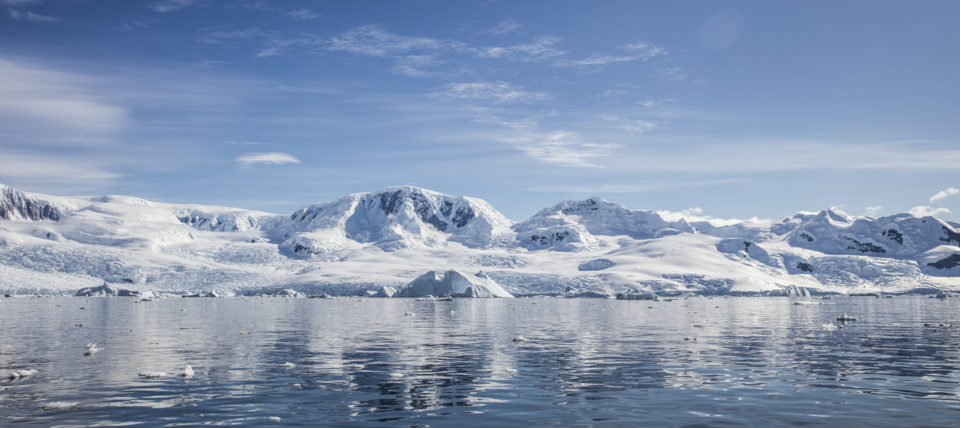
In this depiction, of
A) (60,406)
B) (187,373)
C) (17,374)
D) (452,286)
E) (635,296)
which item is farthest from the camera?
(635,296)

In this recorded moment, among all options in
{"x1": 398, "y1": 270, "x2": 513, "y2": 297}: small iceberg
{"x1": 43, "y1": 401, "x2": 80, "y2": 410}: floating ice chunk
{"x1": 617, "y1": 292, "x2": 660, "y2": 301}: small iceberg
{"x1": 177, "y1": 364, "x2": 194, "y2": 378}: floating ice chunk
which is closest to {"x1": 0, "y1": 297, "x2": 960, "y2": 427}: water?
{"x1": 43, "y1": 401, "x2": 80, "y2": 410}: floating ice chunk

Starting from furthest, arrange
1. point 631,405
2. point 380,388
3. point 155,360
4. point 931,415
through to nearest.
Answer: point 155,360 < point 380,388 < point 631,405 < point 931,415

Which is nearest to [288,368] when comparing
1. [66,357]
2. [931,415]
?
[66,357]

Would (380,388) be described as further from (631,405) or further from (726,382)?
(726,382)

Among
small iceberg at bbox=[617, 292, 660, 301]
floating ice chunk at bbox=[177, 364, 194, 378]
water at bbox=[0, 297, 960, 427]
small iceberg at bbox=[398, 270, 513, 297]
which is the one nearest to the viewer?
water at bbox=[0, 297, 960, 427]

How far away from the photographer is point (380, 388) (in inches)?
910

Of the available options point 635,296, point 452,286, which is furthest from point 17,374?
point 635,296

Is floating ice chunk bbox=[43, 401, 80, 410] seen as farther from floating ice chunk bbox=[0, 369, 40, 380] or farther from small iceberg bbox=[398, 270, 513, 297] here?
small iceberg bbox=[398, 270, 513, 297]

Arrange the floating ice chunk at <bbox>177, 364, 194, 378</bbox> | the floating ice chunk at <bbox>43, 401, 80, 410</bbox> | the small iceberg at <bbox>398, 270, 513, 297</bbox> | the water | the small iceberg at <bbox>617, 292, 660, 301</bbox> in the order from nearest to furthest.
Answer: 1. the water
2. the floating ice chunk at <bbox>43, 401, 80, 410</bbox>
3. the floating ice chunk at <bbox>177, 364, 194, 378</bbox>
4. the small iceberg at <bbox>617, 292, 660, 301</bbox>
5. the small iceberg at <bbox>398, 270, 513, 297</bbox>

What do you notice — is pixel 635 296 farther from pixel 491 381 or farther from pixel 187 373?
pixel 187 373

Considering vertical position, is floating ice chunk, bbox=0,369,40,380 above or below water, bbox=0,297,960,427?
above

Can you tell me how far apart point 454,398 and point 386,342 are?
69.5 feet

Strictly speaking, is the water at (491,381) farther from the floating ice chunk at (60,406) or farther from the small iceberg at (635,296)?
the small iceberg at (635,296)

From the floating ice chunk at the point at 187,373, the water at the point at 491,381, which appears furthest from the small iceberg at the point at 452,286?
the floating ice chunk at the point at 187,373
